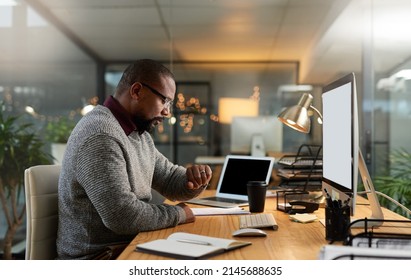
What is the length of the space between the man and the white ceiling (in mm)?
2036

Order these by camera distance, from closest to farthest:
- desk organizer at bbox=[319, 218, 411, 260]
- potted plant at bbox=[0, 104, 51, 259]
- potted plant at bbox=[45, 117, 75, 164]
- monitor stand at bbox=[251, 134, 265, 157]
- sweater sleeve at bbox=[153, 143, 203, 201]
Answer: desk organizer at bbox=[319, 218, 411, 260]
sweater sleeve at bbox=[153, 143, 203, 201]
potted plant at bbox=[0, 104, 51, 259]
monitor stand at bbox=[251, 134, 265, 157]
potted plant at bbox=[45, 117, 75, 164]

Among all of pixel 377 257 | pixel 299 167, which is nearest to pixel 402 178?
pixel 299 167

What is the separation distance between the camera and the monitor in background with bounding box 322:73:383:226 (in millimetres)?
1296

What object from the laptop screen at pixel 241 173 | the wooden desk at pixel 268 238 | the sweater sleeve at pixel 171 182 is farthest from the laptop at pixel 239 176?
the wooden desk at pixel 268 238

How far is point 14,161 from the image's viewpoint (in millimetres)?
3490

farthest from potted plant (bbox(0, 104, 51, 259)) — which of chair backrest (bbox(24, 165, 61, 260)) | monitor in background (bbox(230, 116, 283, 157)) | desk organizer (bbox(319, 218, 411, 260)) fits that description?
desk organizer (bbox(319, 218, 411, 260))

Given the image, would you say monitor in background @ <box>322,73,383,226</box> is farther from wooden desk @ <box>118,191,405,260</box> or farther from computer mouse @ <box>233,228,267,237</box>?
computer mouse @ <box>233,228,267,237</box>

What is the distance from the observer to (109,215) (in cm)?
140

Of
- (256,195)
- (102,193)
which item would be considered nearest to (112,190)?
(102,193)

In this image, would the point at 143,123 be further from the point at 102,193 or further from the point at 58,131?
the point at 58,131

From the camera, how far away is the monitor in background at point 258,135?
3619 mm

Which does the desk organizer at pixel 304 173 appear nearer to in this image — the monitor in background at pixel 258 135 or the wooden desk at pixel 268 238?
the wooden desk at pixel 268 238

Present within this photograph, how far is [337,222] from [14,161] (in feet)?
9.14
